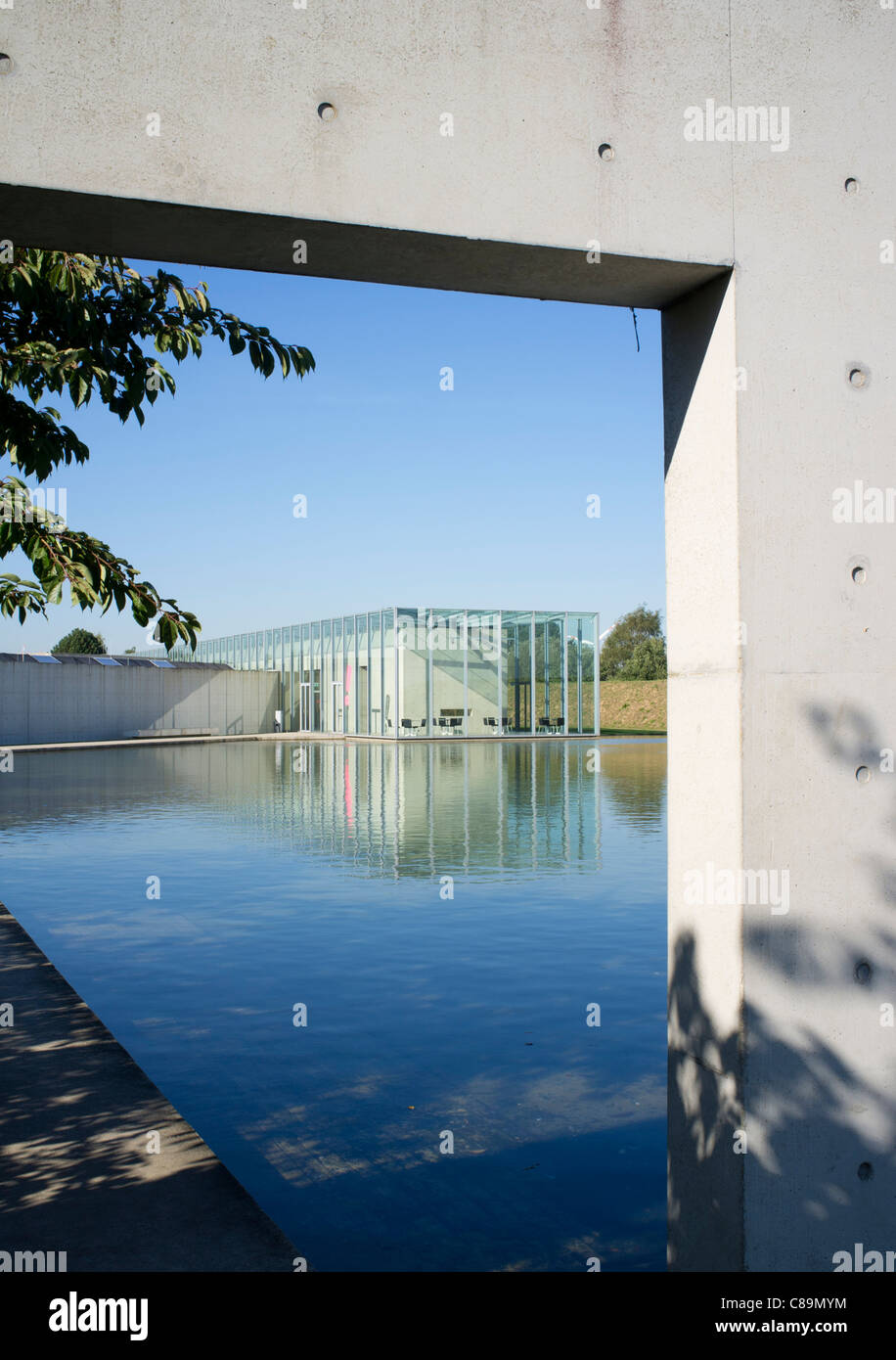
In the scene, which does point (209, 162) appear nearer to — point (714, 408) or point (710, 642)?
point (714, 408)

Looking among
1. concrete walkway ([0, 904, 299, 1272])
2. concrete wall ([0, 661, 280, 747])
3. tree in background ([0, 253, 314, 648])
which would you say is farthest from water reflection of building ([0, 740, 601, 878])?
concrete wall ([0, 661, 280, 747])

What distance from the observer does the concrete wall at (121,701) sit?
45562 millimetres

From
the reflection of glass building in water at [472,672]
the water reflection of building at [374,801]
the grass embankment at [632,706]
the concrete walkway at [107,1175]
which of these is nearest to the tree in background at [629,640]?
the grass embankment at [632,706]

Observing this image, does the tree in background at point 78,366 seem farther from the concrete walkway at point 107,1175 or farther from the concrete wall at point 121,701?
the concrete wall at point 121,701

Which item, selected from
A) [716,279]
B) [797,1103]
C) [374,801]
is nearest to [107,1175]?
[797,1103]

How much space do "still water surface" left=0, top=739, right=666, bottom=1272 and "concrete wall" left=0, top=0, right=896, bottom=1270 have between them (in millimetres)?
1542

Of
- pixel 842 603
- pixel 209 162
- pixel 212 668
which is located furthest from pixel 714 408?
pixel 212 668

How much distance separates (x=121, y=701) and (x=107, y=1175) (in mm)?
46581

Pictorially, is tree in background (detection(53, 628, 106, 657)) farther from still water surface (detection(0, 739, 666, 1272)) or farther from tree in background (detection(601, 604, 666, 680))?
still water surface (detection(0, 739, 666, 1272))

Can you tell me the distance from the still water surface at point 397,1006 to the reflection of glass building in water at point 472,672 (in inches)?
1101

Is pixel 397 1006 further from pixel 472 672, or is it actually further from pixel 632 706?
pixel 632 706

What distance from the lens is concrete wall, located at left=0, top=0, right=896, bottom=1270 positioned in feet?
9.12

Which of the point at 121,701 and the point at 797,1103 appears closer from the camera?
the point at 797,1103

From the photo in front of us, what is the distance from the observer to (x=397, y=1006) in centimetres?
720
